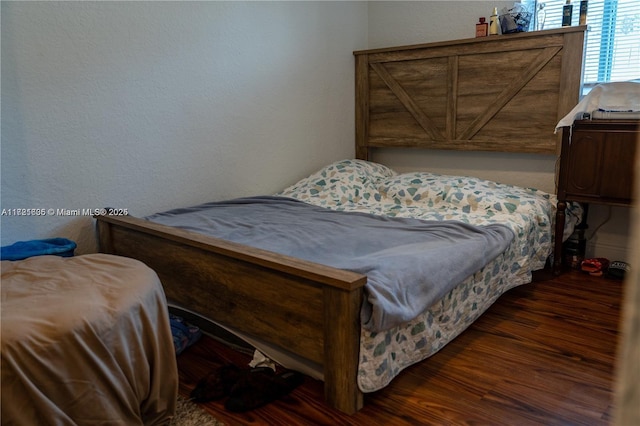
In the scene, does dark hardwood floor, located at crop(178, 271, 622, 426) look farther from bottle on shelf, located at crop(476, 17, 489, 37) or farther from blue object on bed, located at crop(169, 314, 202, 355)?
bottle on shelf, located at crop(476, 17, 489, 37)

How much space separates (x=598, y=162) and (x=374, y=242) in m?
1.40

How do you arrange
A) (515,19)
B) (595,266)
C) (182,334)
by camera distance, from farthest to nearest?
(515,19) → (595,266) → (182,334)

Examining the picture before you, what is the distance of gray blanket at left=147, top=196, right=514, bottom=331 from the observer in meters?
1.66

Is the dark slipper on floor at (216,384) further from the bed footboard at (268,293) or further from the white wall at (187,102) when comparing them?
the white wall at (187,102)

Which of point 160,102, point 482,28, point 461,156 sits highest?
point 482,28

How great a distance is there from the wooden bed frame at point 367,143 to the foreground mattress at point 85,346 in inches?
15.0

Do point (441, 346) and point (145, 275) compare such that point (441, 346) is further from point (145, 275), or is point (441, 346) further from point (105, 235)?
point (105, 235)

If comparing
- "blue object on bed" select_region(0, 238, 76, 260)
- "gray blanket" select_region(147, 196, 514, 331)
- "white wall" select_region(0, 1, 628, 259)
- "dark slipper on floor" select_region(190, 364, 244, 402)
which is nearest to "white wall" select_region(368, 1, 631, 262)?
"white wall" select_region(0, 1, 628, 259)

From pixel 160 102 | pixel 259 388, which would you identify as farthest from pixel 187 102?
pixel 259 388

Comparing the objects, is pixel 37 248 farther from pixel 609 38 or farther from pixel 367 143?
pixel 609 38

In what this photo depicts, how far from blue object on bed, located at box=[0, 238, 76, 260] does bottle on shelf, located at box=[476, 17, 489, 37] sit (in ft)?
9.05

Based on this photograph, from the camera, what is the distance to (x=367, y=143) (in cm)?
393

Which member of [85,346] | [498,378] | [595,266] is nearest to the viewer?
[85,346]

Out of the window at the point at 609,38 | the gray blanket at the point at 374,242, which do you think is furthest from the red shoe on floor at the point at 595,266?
the window at the point at 609,38
